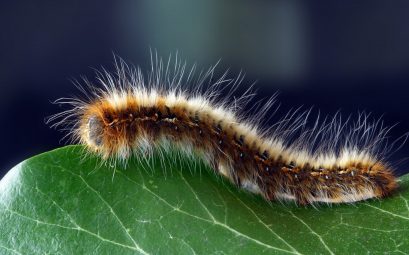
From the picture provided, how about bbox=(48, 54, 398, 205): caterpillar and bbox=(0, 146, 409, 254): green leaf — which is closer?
bbox=(0, 146, 409, 254): green leaf

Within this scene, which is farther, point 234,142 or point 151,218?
point 234,142

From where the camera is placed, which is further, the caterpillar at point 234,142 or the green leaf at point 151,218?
the caterpillar at point 234,142

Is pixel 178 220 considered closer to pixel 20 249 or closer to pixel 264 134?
pixel 20 249

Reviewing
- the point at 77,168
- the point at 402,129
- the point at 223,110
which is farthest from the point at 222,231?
the point at 402,129
